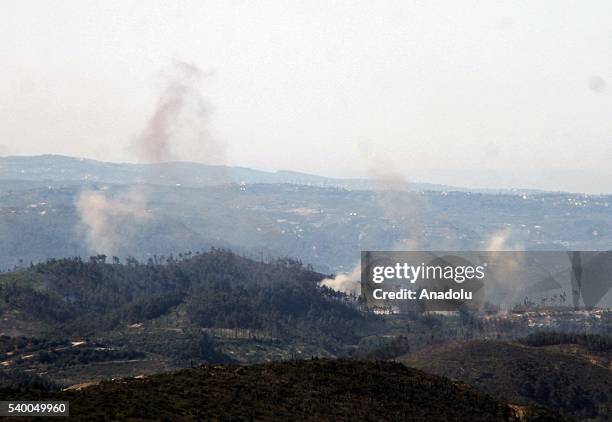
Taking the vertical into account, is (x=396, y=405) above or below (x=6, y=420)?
below

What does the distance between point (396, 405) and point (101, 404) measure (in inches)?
2431

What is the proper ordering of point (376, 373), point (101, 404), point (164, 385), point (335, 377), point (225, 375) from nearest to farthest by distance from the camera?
point (101, 404) → point (164, 385) → point (225, 375) → point (335, 377) → point (376, 373)

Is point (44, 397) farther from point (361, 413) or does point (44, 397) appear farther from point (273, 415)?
point (361, 413)

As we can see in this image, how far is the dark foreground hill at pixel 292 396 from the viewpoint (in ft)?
406

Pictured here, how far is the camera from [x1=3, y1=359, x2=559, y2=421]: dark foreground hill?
4870 inches

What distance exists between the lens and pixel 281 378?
16512cm

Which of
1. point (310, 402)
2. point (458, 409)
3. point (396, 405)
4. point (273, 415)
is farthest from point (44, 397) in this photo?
point (458, 409)

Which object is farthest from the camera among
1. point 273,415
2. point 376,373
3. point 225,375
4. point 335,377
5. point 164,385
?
point 376,373

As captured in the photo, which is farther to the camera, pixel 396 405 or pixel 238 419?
pixel 396 405

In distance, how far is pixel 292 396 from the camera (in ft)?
493

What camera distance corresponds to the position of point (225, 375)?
6216 inches

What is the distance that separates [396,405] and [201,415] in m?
49.8

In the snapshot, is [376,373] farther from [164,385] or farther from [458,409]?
[164,385]

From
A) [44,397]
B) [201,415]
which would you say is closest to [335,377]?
[201,415]
